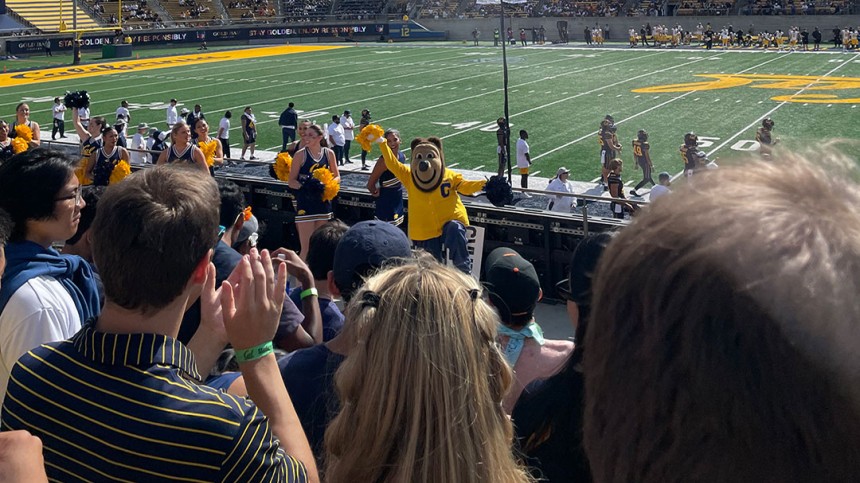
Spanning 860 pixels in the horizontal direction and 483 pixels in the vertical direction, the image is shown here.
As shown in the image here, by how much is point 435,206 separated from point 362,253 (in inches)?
164

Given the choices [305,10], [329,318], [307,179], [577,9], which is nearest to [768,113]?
[307,179]

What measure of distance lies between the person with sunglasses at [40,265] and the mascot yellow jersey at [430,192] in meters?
3.70

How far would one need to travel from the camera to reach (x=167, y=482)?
5.67 feet

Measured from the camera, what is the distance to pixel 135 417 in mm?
1740

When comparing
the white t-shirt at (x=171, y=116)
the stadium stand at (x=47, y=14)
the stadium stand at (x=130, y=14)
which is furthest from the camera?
the stadium stand at (x=130, y=14)

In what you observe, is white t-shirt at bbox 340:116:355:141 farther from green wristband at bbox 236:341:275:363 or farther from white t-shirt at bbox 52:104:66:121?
green wristband at bbox 236:341:275:363

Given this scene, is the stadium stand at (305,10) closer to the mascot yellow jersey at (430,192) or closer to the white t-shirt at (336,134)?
the white t-shirt at (336,134)

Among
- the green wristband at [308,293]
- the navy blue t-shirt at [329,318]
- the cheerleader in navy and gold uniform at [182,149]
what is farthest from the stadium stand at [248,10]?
the green wristband at [308,293]

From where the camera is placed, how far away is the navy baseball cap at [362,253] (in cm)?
289

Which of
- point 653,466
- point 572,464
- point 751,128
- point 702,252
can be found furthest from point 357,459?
point 751,128

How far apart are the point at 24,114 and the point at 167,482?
45.3 feet

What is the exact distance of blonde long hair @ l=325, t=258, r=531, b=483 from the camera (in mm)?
1715

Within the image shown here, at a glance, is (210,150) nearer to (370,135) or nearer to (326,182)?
(326,182)

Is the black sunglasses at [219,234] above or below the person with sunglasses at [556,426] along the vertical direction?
above
